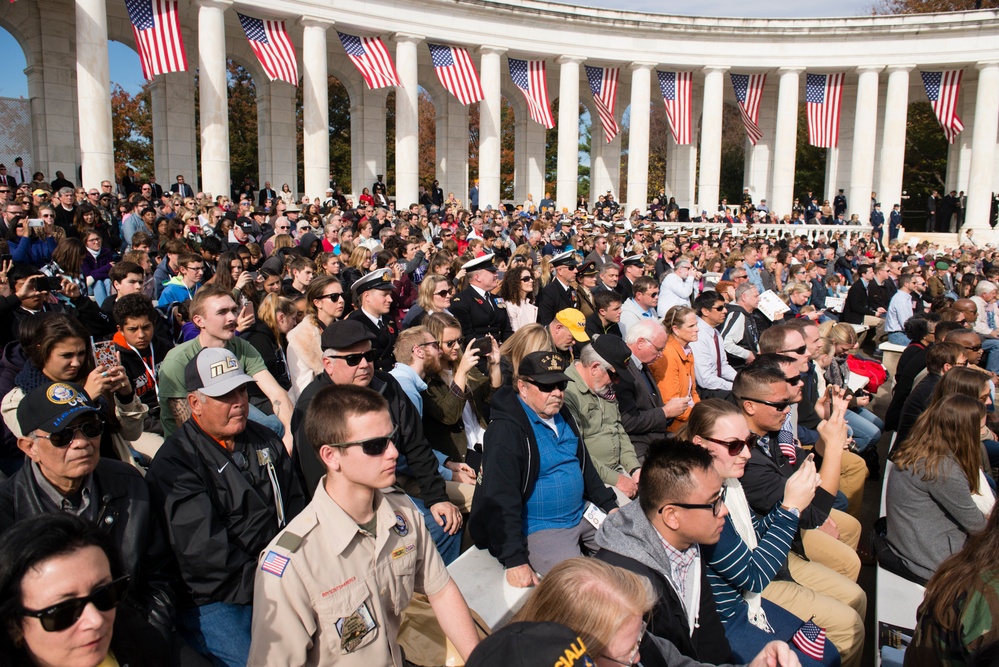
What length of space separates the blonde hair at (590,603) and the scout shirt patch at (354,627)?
0.75 m

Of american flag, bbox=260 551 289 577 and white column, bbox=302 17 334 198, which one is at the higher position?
white column, bbox=302 17 334 198

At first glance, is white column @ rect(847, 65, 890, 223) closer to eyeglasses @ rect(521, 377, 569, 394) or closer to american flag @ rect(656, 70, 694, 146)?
american flag @ rect(656, 70, 694, 146)

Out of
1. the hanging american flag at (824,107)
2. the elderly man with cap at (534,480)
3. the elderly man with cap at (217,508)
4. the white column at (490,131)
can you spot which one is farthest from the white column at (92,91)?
the hanging american flag at (824,107)

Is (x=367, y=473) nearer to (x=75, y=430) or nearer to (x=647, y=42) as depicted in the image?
(x=75, y=430)

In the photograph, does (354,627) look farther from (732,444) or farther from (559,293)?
(559,293)

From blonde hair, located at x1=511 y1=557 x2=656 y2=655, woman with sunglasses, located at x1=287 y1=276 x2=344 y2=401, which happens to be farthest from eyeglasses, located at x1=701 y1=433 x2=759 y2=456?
woman with sunglasses, located at x1=287 y1=276 x2=344 y2=401

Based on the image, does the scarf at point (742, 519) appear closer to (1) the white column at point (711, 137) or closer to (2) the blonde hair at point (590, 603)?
(2) the blonde hair at point (590, 603)

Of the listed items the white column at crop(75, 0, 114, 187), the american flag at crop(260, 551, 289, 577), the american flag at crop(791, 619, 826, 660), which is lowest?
the american flag at crop(791, 619, 826, 660)

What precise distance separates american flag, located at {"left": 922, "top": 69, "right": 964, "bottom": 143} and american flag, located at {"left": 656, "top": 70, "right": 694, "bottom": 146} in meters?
11.8

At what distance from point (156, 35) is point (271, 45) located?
15.0 ft

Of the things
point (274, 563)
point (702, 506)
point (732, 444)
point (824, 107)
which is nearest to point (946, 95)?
point (824, 107)

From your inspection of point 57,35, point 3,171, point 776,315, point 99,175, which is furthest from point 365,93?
point 776,315

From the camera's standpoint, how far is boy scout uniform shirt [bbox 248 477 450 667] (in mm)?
2836

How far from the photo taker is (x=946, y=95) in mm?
35594
